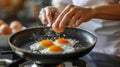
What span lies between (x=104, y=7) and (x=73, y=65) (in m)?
0.27

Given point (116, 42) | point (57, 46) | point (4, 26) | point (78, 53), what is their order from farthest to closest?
point (4, 26) < point (116, 42) < point (57, 46) < point (78, 53)

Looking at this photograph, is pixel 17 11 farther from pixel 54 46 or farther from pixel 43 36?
pixel 54 46

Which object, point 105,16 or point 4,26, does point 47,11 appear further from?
point 4,26

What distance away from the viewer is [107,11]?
45.3 inches

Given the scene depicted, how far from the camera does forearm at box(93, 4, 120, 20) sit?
1.13 meters

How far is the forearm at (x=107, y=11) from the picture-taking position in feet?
3.72

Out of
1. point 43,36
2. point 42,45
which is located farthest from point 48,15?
point 42,45

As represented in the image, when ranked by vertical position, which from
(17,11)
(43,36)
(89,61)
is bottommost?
(17,11)

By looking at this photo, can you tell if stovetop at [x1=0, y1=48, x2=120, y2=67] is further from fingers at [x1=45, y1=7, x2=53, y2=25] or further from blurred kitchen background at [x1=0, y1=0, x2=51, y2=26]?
blurred kitchen background at [x1=0, y1=0, x2=51, y2=26]

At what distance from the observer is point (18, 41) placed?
114 cm

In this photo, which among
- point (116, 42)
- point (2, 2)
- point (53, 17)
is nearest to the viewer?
point (53, 17)

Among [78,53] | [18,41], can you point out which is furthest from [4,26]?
[78,53]

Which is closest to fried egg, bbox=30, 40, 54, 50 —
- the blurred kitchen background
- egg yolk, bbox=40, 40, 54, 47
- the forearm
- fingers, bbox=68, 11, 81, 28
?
egg yolk, bbox=40, 40, 54, 47

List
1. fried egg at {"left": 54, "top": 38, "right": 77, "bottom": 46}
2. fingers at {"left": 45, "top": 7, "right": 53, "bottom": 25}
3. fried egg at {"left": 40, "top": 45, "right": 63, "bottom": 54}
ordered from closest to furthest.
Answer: fried egg at {"left": 40, "top": 45, "right": 63, "bottom": 54}
fried egg at {"left": 54, "top": 38, "right": 77, "bottom": 46}
fingers at {"left": 45, "top": 7, "right": 53, "bottom": 25}
